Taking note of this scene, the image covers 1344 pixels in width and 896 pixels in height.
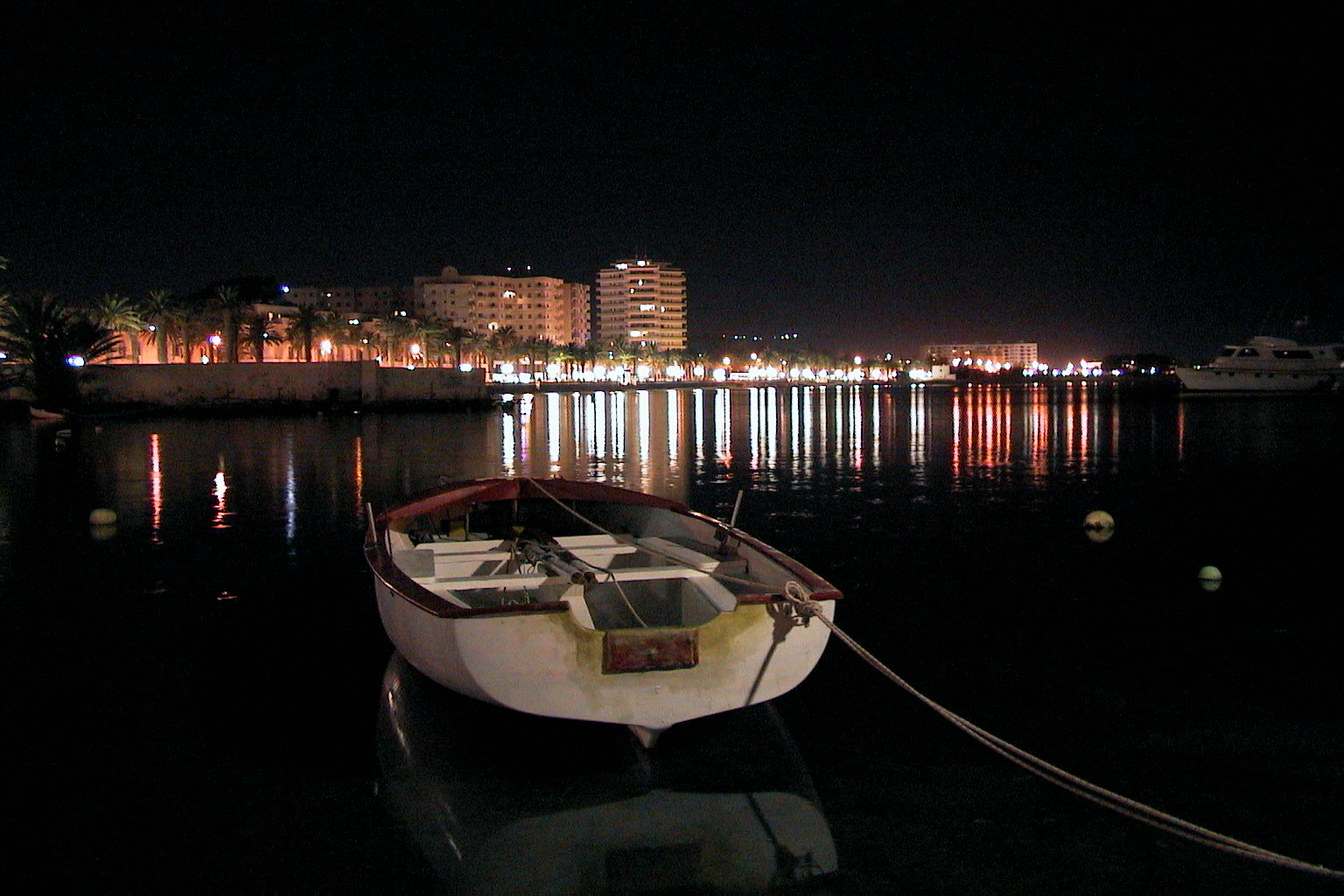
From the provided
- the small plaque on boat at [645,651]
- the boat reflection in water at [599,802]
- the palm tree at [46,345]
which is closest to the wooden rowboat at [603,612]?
the small plaque on boat at [645,651]

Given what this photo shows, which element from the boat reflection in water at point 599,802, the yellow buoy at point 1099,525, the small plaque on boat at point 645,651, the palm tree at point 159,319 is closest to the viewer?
the boat reflection in water at point 599,802

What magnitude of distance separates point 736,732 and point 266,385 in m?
75.1

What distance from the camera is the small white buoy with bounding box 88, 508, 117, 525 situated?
20094mm

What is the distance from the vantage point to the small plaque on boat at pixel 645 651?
7.05m

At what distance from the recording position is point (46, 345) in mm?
67062

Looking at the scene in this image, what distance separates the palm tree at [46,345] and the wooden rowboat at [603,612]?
64.8 m

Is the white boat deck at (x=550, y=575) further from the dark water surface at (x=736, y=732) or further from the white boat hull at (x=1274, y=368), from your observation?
the white boat hull at (x=1274, y=368)

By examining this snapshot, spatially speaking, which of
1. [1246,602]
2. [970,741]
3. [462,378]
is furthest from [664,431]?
[970,741]

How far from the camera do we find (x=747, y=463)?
112 ft

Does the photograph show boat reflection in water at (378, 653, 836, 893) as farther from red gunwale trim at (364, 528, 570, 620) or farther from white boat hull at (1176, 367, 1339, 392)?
white boat hull at (1176, 367, 1339, 392)

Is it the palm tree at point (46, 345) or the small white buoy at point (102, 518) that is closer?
the small white buoy at point (102, 518)

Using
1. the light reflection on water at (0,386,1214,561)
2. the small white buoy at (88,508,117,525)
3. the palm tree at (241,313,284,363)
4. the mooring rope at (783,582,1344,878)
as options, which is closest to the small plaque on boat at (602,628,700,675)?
the mooring rope at (783,582,1344,878)

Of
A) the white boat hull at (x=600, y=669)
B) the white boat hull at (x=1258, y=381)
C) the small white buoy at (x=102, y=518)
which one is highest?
the white boat hull at (x=1258, y=381)

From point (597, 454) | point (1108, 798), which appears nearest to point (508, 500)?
point (1108, 798)
